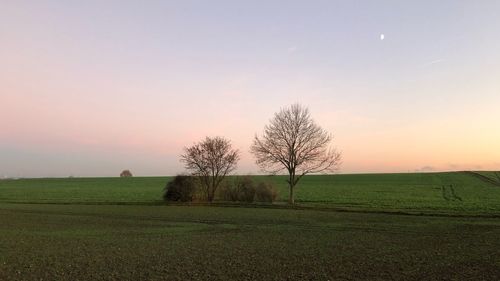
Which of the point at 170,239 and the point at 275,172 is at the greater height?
the point at 275,172

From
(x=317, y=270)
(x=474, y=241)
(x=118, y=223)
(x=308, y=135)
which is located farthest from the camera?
(x=308, y=135)

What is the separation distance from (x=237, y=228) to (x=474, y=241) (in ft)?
41.8

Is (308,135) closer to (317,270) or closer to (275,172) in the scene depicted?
(275,172)

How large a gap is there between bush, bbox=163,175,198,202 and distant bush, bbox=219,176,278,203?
363cm

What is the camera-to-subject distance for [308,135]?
4978 cm

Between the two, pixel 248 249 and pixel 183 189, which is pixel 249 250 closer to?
pixel 248 249

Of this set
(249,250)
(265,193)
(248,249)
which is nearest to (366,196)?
(265,193)

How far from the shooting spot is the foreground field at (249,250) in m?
13.7

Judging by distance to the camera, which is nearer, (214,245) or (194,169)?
(214,245)

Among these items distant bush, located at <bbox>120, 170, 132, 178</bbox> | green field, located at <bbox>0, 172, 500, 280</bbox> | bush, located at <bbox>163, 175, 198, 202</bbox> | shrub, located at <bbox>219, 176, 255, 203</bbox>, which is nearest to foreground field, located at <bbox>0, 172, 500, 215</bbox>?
bush, located at <bbox>163, 175, 198, 202</bbox>

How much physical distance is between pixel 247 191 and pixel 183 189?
741 centimetres

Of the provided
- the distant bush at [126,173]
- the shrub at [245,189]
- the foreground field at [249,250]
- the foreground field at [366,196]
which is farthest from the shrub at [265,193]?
the distant bush at [126,173]

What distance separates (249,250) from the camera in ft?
59.6

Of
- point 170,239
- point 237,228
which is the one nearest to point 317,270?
point 170,239
